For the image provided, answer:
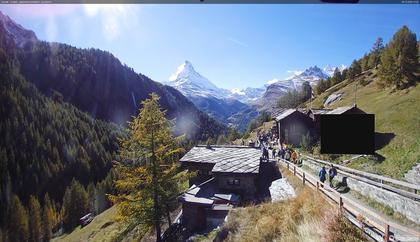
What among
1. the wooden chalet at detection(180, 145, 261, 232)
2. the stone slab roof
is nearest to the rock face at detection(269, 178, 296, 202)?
the wooden chalet at detection(180, 145, 261, 232)

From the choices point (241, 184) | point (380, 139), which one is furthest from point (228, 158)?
point (380, 139)

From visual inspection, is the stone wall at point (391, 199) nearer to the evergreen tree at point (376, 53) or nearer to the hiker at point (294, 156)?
the evergreen tree at point (376, 53)

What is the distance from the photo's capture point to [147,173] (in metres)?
20.8

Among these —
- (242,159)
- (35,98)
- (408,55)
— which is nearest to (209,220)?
(242,159)

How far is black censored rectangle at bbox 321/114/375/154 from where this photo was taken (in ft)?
16.6

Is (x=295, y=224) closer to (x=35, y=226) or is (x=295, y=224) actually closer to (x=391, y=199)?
(x=391, y=199)

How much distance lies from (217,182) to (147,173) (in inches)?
315

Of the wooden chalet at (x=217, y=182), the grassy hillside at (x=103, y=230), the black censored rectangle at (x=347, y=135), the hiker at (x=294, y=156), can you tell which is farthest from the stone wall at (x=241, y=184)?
the black censored rectangle at (x=347, y=135)

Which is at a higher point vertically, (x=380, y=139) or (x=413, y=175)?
(x=380, y=139)

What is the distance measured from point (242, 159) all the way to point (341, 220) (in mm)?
20233

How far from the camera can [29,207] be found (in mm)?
83375

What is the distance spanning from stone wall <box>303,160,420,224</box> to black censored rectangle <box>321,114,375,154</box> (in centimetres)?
576

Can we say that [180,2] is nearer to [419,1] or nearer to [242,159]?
[419,1]

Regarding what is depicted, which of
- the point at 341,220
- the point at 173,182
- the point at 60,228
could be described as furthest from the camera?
the point at 60,228
